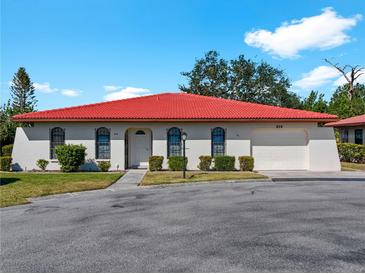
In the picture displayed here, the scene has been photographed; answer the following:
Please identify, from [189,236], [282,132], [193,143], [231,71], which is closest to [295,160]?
[282,132]

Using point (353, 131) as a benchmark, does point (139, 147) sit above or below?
below

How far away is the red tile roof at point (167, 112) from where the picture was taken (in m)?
19.7

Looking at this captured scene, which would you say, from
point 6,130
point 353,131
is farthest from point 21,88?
point 353,131

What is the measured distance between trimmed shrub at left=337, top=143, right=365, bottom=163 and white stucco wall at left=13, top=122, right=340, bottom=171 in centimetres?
588

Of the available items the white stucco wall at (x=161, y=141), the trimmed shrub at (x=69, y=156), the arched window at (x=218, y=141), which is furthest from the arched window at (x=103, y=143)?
the arched window at (x=218, y=141)

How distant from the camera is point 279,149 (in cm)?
2067

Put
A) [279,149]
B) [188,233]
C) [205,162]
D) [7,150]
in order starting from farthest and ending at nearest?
[7,150], [279,149], [205,162], [188,233]

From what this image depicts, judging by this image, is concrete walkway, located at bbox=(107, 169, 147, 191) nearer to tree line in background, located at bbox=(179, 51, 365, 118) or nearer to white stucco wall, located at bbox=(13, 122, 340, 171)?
white stucco wall, located at bbox=(13, 122, 340, 171)

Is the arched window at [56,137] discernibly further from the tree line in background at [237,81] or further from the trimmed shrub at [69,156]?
the tree line in background at [237,81]

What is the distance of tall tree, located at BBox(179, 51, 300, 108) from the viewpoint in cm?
4872

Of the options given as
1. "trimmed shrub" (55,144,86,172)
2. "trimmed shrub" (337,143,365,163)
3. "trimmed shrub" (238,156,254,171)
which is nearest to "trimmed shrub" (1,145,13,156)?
"trimmed shrub" (55,144,86,172)

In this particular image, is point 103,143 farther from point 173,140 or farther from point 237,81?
point 237,81

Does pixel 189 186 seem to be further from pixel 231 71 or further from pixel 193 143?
pixel 231 71

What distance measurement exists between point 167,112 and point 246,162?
5.97 metres
